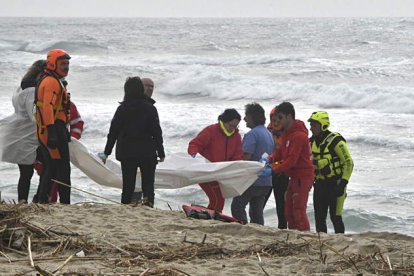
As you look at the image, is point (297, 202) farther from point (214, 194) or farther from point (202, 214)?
point (202, 214)

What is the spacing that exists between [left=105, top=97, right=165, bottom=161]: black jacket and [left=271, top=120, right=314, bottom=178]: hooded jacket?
1.18 m

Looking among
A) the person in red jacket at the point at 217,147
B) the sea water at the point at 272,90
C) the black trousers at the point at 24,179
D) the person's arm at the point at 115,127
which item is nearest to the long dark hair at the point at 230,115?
the person in red jacket at the point at 217,147

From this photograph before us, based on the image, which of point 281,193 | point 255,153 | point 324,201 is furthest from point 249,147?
point 324,201

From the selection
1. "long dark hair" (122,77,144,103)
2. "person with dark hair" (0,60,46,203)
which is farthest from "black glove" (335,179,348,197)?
"person with dark hair" (0,60,46,203)

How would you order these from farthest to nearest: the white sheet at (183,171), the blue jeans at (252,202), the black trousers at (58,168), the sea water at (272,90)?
1. the sea water at (272,90)
2. the blue jeans at (252,202)
3. the white sheet at (183,171)
4. the black trousers at (58,168)

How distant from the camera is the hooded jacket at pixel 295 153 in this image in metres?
8.45

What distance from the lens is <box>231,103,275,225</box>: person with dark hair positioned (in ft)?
29.5

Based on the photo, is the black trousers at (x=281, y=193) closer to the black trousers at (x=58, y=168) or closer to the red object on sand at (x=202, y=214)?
the red object on sand at (x=202, y=214)

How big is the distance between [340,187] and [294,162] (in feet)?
2.23

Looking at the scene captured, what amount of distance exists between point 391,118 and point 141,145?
15911 mm

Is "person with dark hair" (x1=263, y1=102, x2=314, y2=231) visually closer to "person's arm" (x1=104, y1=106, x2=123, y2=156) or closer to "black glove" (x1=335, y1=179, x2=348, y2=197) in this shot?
"black glove" (x1=335, y1=179, x2=348, y2=197)

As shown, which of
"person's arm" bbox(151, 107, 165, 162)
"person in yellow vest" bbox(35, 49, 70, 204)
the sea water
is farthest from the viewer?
the sea water

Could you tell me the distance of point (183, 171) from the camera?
912cm

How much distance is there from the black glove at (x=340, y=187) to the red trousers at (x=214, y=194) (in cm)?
123
